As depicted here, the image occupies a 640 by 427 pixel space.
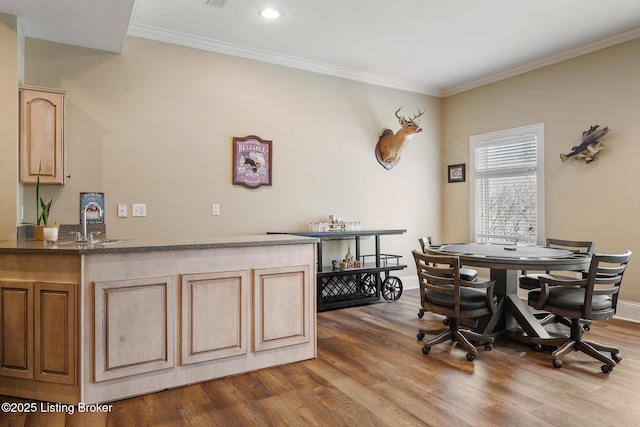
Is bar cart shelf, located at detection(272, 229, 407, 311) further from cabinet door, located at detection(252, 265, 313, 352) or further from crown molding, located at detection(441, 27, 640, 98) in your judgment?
crown molding, located at detection(441, 27, 640, 98)

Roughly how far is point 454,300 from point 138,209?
2965 millimetres

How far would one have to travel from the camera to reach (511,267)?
3.14m

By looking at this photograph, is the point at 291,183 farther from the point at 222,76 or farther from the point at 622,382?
the point at 622,382

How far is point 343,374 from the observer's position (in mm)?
2840

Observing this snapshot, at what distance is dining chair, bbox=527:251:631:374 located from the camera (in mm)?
2865

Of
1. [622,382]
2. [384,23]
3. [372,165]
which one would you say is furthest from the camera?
[372,165]

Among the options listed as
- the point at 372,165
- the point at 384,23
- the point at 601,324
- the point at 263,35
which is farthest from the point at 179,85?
the point at 601,324

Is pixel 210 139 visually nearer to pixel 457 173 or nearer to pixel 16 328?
pixel 16 328

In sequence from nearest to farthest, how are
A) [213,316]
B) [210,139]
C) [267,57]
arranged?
[213,316]
[210,139]
[267,57]

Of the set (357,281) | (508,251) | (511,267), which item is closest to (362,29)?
(508,251)

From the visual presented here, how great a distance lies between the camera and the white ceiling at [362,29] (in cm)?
343

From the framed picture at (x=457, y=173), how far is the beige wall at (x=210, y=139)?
2.26ft

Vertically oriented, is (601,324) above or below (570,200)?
below

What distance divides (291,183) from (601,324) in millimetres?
3518
